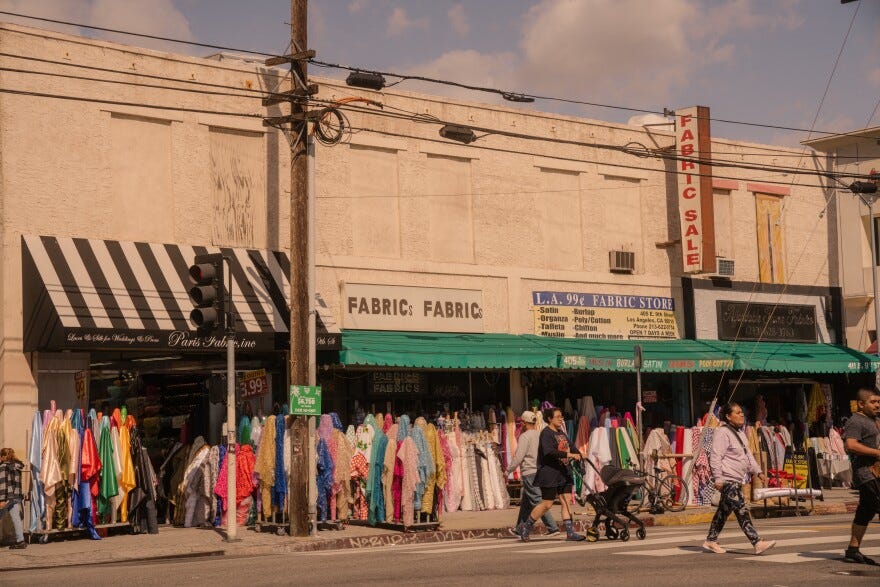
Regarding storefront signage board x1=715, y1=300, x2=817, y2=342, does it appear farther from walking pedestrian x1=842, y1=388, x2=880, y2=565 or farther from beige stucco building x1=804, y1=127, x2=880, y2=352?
walking pedestrian x1=842, y1=388, x2=880, y2=565

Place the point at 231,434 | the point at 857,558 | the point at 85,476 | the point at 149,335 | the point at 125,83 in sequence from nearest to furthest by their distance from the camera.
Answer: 1. the point at 857,558
2. the point at 231,434
3. the point at 85,476
4. the point at 149,335
5. the point at 125,83

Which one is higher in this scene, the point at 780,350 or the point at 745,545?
the point at 780,350

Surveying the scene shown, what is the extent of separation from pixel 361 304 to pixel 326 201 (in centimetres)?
207

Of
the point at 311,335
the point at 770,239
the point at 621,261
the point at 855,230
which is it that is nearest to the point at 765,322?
the point at 770,239

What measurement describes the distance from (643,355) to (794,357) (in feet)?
16.0

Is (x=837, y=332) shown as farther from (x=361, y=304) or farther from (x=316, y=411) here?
(x=316, y=411)

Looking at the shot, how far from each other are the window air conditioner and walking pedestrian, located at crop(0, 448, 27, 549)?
689 inches

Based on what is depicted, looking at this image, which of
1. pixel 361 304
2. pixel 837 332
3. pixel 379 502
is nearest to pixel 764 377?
pixel 837 332

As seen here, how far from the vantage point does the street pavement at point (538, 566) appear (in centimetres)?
1174

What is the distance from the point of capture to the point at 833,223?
3303 cm

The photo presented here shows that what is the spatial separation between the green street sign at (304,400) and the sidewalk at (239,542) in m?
1.88

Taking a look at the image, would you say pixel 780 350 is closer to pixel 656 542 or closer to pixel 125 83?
pixel 656 542

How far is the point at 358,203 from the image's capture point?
24.8 metres

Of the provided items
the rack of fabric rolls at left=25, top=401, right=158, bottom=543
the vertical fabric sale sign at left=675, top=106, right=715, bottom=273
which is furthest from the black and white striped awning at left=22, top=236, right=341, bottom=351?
the vertical fabric sale sign at left=675, top=106, right=715, bottom=273
